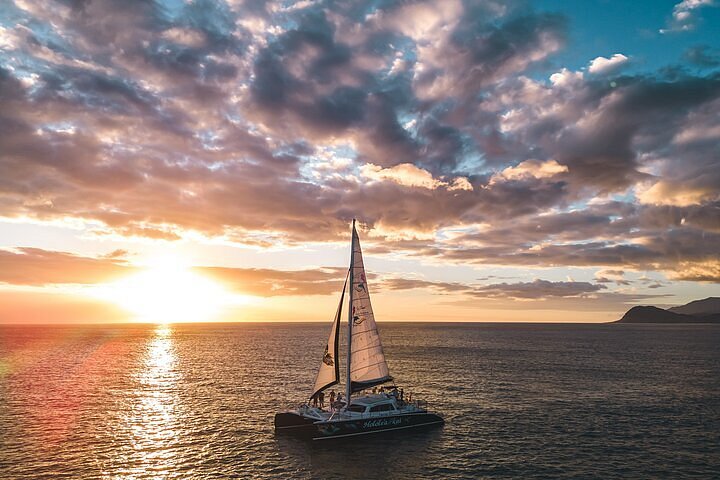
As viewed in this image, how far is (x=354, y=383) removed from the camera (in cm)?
5272

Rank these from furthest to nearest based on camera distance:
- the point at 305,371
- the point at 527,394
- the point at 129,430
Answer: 1. the point at 305,371
2. the point at 527,394
3. the point at 129,430

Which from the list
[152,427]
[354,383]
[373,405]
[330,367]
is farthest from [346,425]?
[152,427]

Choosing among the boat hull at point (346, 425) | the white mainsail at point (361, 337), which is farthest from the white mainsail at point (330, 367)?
the boat hull at point (346, 425)

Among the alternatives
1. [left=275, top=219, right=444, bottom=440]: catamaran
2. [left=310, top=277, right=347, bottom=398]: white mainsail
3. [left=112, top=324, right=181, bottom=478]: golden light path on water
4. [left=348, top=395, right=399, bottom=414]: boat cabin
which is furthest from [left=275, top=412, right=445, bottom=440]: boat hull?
[left=112, top=324, right=181, bottom=478]: golden light path on water

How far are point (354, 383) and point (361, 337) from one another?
205 inches

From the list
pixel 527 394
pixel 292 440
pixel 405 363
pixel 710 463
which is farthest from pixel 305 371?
pixel 710 463

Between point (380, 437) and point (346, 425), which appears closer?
point (346, 425)

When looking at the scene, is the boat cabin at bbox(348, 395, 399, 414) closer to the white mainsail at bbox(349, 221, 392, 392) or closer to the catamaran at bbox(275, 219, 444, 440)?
the catamaran at bbox(275, 219, 444, 440)

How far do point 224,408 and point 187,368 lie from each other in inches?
2261

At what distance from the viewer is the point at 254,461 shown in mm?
44719

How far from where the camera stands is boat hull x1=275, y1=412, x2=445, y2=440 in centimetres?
5006

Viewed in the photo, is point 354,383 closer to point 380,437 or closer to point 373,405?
point 373,405

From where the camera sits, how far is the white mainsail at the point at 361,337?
51.7m

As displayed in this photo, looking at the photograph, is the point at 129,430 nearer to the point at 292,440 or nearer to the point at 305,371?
the point at 292,440
